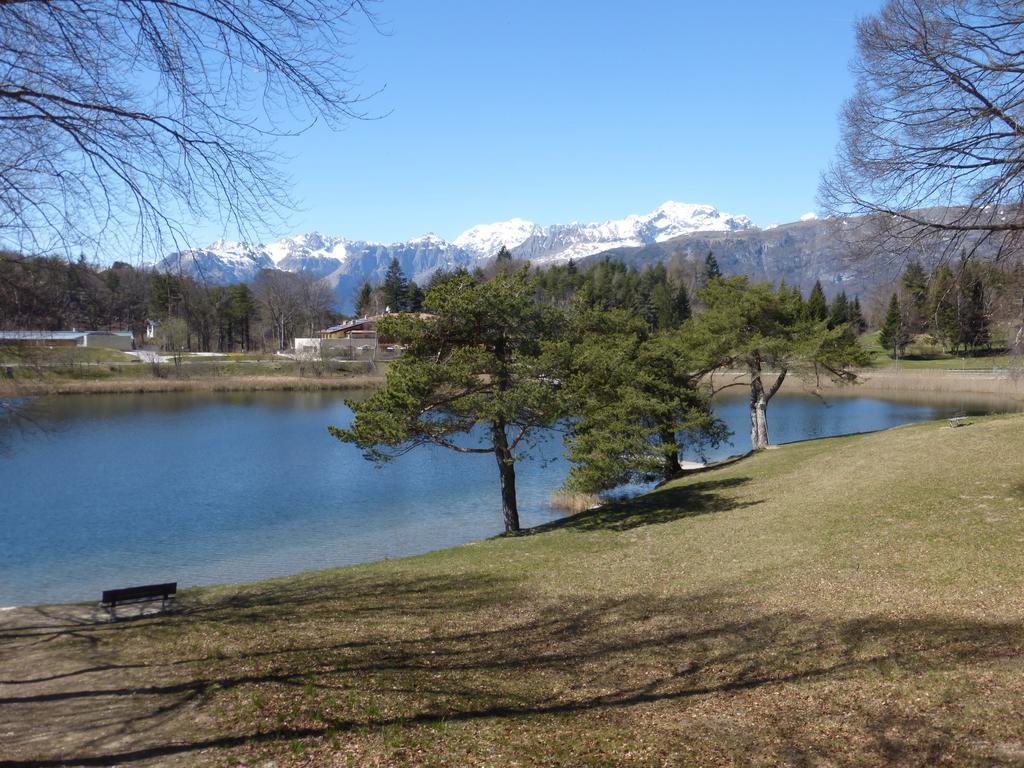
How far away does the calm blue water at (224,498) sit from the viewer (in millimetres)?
17953

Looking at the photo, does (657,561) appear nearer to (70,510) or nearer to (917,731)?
(917,731)

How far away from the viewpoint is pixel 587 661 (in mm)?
7062

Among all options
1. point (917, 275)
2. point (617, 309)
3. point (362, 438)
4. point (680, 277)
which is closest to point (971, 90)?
point (917, 275)

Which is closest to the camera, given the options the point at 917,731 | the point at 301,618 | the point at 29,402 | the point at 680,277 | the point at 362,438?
the point at 917,731

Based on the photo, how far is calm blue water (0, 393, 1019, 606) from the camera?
17953 mm

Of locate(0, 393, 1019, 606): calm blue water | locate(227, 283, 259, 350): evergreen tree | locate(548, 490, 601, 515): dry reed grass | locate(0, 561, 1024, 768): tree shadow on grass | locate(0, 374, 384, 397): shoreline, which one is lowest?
locate(548, 490, 601, 515): dry reed grass

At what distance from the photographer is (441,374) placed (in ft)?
54.2

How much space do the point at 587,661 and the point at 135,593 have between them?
23.3ft

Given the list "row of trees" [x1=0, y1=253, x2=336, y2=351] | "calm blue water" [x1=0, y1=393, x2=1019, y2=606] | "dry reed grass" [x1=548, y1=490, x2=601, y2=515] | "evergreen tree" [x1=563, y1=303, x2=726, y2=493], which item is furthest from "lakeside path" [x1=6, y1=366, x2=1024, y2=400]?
"row of trees" [x1=0, y1=253, x2=336, y2=351]

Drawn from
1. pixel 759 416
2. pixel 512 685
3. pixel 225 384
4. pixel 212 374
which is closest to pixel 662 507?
pixel 759 416

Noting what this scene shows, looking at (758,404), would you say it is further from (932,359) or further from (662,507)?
(932,359)

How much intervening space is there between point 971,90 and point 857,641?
5972 millimetres

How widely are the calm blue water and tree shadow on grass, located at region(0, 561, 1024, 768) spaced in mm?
4765

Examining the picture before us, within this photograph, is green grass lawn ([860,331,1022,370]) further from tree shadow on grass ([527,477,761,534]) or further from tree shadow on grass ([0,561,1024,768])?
tree shadow on grass ([0,561,1024,768])
